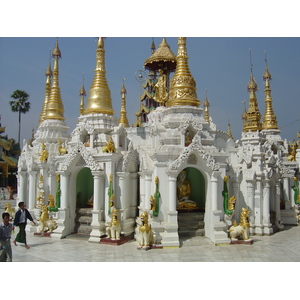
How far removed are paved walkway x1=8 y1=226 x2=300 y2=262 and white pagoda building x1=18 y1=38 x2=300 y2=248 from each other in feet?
1.74

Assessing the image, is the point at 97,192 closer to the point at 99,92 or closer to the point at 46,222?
the point at 46,222

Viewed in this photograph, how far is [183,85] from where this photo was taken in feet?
47.3

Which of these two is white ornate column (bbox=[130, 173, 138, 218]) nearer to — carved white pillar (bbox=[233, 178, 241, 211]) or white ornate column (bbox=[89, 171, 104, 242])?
white ornate column (bbox=[89, 171, 104, 242])

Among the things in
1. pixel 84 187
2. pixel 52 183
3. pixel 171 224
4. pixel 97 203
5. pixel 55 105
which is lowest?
pixel 171 224

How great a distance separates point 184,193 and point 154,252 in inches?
138

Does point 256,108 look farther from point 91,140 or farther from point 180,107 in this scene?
point 91,140

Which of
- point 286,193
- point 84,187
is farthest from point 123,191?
point 286,193

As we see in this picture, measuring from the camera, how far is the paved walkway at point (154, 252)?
10227mm

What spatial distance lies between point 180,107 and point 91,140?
13.3 feet

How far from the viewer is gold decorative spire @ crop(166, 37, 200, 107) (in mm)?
14180

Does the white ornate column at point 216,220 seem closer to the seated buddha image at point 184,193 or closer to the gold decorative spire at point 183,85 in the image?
the seated buddha image at point 184,193

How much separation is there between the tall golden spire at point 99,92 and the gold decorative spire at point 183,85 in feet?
10.0

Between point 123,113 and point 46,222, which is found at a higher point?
point 123,113

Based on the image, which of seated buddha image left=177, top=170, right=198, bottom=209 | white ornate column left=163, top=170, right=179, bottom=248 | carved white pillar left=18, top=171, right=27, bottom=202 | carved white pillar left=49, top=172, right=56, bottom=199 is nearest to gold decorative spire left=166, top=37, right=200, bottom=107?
seated buddha image left=177, top=170, right=198, bottom=209
